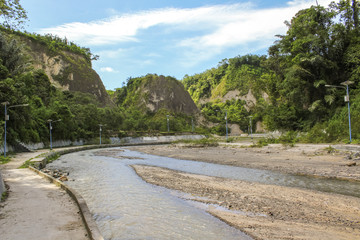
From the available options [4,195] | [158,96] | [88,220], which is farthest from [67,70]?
[88,220]

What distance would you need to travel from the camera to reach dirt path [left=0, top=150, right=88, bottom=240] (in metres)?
5.13

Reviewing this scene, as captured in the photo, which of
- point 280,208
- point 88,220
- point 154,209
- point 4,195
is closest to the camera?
point 88,220

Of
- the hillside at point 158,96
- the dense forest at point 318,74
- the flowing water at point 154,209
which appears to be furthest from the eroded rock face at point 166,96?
the flowing water at point 154,209

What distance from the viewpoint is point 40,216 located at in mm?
6305

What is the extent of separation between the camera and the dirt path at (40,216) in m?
5.13

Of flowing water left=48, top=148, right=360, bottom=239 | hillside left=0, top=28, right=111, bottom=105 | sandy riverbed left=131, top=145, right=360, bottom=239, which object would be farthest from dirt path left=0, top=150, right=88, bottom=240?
hillside left=0, top=28, right=111, bottom=105

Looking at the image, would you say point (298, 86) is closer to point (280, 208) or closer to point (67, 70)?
point (280, 208)

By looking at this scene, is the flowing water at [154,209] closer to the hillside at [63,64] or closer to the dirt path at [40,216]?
the dirt path at [40,216]

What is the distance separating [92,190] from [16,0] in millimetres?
7874

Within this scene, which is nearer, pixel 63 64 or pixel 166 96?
pixel 63 64

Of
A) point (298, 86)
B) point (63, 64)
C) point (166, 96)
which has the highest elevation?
point (63, 64)

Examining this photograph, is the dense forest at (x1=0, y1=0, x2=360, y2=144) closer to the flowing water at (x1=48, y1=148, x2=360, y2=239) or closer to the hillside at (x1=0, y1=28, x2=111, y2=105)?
the flowing water at (x1=48, y1=148, x2=360, y2=239)

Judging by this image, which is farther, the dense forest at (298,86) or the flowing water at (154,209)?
the dense forest at (298,86)

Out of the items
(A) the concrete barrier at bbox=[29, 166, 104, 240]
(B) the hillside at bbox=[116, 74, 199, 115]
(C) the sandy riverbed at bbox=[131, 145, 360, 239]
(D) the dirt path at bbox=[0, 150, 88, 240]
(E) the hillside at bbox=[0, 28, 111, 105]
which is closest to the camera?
(A) the concrete barrier at bbox=[29, 166, 104, 240]
